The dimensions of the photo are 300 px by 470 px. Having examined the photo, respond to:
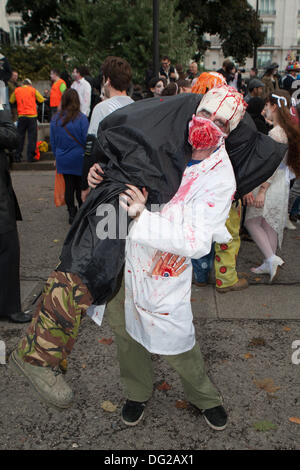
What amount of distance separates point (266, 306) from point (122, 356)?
1.96m

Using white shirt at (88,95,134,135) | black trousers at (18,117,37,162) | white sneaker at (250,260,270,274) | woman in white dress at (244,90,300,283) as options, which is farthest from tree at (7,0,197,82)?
white sneaker at (250,260,270,274)

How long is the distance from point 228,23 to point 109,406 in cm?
2736

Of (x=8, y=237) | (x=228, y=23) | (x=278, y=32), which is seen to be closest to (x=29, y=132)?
(x=8, y=237)

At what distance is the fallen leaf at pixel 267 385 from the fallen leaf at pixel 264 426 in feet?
1.02

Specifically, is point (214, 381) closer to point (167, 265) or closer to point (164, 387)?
point (164, 387)

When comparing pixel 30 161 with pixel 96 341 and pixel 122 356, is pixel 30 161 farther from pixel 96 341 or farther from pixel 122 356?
pixel 122 356

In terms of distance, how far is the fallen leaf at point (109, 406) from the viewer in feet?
9.00

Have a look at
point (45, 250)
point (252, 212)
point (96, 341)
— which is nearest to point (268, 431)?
point (96, 341)

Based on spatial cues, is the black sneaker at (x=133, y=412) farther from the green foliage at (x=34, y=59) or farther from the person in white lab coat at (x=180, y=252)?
the green foliage at (x=34, y=59)

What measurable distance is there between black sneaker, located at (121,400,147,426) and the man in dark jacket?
1.45 meters

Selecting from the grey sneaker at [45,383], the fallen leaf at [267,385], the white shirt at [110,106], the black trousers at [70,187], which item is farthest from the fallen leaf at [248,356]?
the black trousers at [70,187]

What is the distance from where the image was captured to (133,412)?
2604 mm

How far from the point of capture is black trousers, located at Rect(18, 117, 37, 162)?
10453mm

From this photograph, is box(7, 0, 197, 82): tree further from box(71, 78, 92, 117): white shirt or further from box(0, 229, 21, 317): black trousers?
box(0, 229, 21, 317): black trousers
